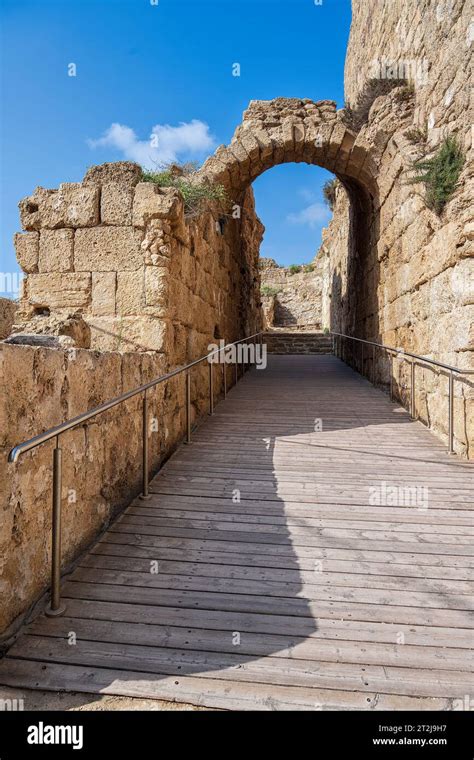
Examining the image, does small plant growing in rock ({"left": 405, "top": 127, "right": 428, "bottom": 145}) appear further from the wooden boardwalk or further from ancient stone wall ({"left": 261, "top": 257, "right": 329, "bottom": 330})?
ancient stone wall ({"left": 261, "top": 257, "right": 329, "bottom": 330})

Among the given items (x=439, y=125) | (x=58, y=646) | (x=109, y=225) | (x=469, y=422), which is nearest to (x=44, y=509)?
(x=58, y=646)

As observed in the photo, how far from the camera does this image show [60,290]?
15.1 ft

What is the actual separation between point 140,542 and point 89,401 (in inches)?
38.8

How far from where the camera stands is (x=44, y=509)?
2264 millimetres

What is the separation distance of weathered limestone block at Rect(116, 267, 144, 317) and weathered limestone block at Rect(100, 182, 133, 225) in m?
0.55

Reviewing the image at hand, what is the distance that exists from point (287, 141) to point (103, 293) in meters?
4.55

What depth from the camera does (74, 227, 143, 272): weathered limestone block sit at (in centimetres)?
445

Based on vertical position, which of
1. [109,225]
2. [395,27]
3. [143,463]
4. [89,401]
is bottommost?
[143,463]

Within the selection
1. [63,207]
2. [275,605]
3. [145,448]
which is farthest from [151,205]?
[275,605]

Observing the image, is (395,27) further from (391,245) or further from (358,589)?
(358,589)

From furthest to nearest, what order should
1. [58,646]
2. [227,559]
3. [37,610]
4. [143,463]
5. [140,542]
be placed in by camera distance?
[143,463], [140,542], [227,559], [37,610], [58,646]

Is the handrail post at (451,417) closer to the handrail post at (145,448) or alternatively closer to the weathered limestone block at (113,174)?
the handrail post at (145,448)

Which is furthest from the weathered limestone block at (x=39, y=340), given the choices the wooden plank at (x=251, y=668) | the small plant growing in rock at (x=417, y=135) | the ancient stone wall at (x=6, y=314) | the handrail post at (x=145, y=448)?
the small plant growing in rock at (x=417, y=135)

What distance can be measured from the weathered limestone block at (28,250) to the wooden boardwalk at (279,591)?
2.62 m
